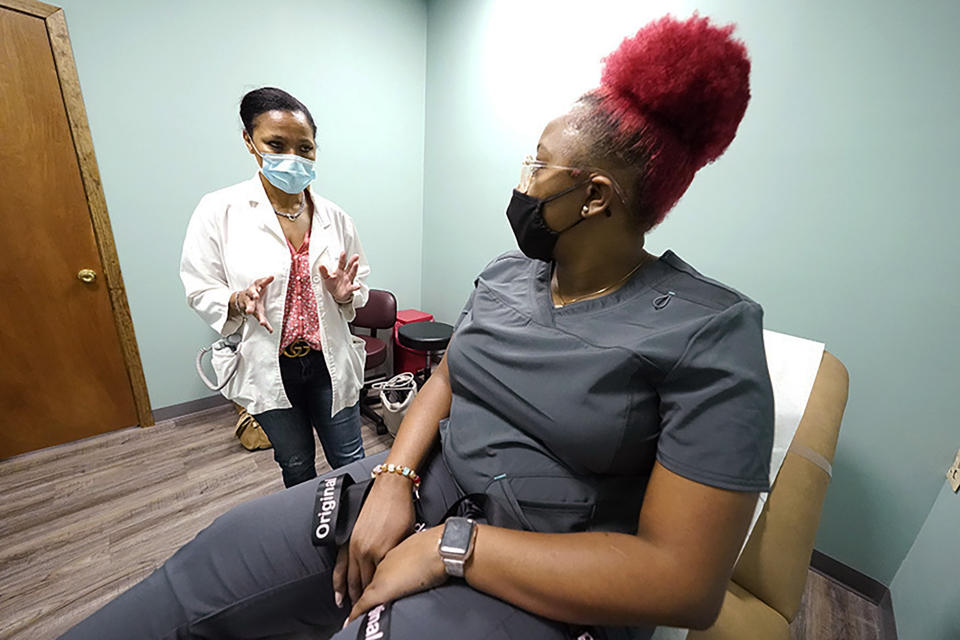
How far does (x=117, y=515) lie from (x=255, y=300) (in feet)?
4.60

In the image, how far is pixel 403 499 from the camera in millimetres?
738

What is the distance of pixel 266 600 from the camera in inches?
25.5

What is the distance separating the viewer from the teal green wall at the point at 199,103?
1.75m

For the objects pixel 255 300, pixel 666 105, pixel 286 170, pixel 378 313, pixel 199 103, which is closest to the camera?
pixel 666 105

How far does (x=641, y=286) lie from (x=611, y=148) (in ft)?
0.84

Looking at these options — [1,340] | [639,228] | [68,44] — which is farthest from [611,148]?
[1,340]

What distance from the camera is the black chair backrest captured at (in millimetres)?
2459

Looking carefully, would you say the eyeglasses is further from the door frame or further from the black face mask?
the door frame

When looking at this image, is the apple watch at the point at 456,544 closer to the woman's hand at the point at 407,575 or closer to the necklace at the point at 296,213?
the woman's hand at the point at 407,575

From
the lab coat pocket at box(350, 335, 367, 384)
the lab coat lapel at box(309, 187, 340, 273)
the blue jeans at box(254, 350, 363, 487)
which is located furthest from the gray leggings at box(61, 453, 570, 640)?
the lab coat lapel at box(309, 187, 340, 273)

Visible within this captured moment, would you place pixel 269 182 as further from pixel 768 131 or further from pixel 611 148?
pixel 768 131

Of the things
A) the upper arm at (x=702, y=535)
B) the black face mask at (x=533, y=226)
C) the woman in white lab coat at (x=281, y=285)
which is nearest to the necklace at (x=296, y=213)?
the woman in white lab coat at (x=281, y=285)

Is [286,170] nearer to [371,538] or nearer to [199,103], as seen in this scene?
[371,538]

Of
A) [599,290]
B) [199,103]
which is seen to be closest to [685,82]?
[599,290]
